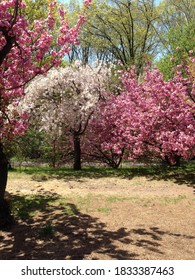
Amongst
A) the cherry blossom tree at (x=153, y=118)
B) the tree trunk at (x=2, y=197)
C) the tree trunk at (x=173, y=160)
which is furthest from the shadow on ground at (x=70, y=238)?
the tree trunk at (x=173, y=160)

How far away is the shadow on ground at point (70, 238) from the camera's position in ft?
20.9

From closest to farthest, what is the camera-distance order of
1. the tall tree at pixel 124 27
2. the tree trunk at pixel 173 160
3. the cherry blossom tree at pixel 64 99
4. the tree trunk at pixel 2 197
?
1. the tree trunk at pixel 2 197
2. the cherry blossom tree at pixel 64 99
3. the tree trunk at pixel 173 160
4. the tall tree at pixel 124 27

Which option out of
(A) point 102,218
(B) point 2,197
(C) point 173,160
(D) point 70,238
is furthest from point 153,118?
(D) point 70,238

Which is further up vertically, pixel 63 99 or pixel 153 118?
pixel 63 99

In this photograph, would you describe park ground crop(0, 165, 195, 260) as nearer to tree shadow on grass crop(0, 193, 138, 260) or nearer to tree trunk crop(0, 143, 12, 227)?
tree shadow on grass crop(0, 193, 138, 260)

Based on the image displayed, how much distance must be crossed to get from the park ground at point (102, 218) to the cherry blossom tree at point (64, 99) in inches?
146

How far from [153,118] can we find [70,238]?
29.9ft

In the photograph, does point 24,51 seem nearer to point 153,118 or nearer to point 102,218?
point 102,218

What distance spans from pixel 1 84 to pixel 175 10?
32.3 m

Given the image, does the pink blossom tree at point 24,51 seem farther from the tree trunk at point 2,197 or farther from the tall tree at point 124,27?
the tall tree at point 124,27

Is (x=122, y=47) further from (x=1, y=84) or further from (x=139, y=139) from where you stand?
(x=1, y=84)

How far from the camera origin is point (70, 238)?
7250mm

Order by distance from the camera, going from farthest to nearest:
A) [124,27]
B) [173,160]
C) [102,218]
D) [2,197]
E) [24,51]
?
[124,27] → [173,160] → [24,51] → [102,218] → [2,197]
